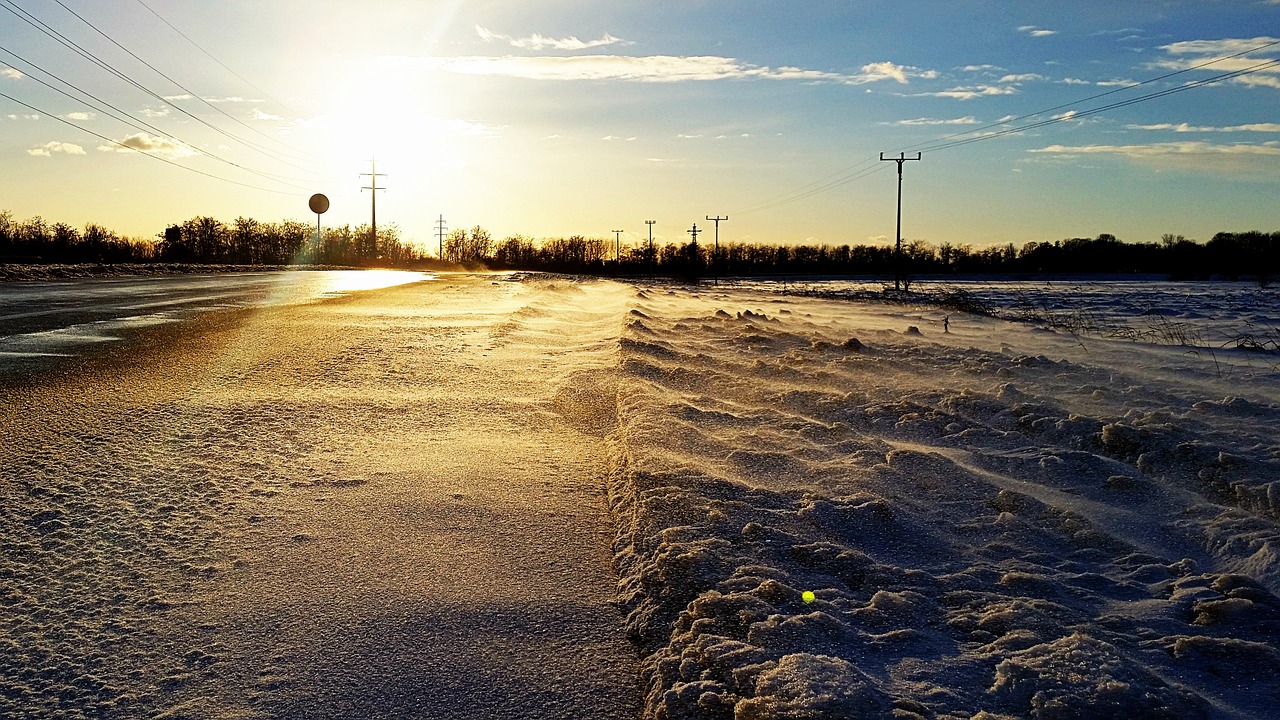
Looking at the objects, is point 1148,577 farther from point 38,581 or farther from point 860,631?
point 38,581

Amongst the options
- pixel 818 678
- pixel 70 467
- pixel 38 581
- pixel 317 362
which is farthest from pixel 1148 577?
pixel 317 362

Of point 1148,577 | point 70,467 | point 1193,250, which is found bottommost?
point 1148,577

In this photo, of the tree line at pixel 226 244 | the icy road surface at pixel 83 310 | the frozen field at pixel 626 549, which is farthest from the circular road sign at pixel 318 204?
the frozen field at pixel 626 549

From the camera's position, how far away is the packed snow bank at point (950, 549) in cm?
195

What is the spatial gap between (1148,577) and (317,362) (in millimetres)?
5926

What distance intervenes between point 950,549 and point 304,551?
7.69ft

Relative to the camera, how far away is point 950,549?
2.96m

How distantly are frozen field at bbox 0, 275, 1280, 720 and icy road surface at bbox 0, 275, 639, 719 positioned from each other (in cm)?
1

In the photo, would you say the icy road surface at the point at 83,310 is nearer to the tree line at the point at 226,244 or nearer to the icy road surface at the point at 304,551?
the icy road surface at the point at 304,551

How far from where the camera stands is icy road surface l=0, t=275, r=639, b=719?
6.30 ft

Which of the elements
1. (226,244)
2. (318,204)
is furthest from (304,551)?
(226,244)

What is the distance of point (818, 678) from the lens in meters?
1.88

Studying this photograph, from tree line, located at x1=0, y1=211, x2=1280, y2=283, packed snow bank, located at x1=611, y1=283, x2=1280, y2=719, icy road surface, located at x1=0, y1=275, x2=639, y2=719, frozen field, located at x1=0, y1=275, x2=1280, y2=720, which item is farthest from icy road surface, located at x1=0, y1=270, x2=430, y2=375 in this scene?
tree line, located at x1=0, y1=211, x2=1280, y2=283

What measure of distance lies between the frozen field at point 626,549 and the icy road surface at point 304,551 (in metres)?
0.01
